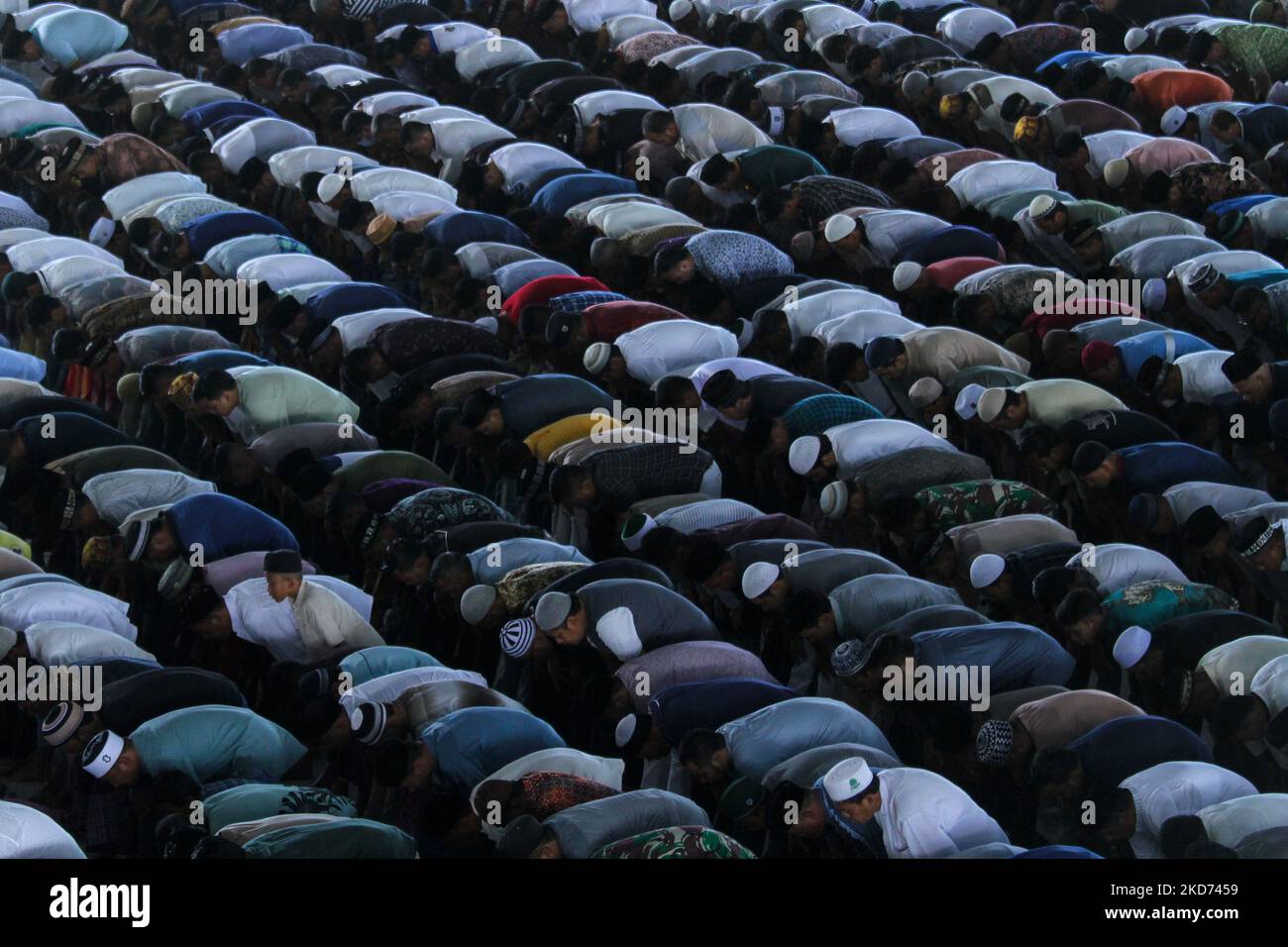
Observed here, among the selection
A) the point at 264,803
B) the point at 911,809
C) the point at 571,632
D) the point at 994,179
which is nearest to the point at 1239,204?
the point at 994,179

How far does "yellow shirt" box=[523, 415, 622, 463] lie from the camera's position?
40.2 ft

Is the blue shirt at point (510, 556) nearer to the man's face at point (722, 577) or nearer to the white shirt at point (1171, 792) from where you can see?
the man's face at point (722, 577)

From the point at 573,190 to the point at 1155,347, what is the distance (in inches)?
152

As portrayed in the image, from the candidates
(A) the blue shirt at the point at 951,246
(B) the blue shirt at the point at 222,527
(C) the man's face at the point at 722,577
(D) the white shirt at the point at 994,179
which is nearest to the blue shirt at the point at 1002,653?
(C) the man's face at the point at 722,577

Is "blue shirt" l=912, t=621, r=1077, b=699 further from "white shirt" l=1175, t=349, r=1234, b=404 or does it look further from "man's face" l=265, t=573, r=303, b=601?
"white shirt" l=1175, t=349, r=1234, b=404

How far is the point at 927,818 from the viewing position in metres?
8.93

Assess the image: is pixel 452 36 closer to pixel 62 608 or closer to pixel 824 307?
pixel 824 307

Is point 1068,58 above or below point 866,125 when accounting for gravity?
above

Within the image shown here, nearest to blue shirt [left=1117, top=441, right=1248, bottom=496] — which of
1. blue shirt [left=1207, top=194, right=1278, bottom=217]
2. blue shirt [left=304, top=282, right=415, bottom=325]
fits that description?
blue shirt [left=1207, top=194, right=1278, bottom=217]

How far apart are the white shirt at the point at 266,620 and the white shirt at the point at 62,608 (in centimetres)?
43

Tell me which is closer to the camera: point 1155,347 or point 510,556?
point 510,556

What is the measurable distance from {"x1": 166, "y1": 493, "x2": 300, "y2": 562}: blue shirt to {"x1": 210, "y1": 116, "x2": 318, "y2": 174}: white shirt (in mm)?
5536
